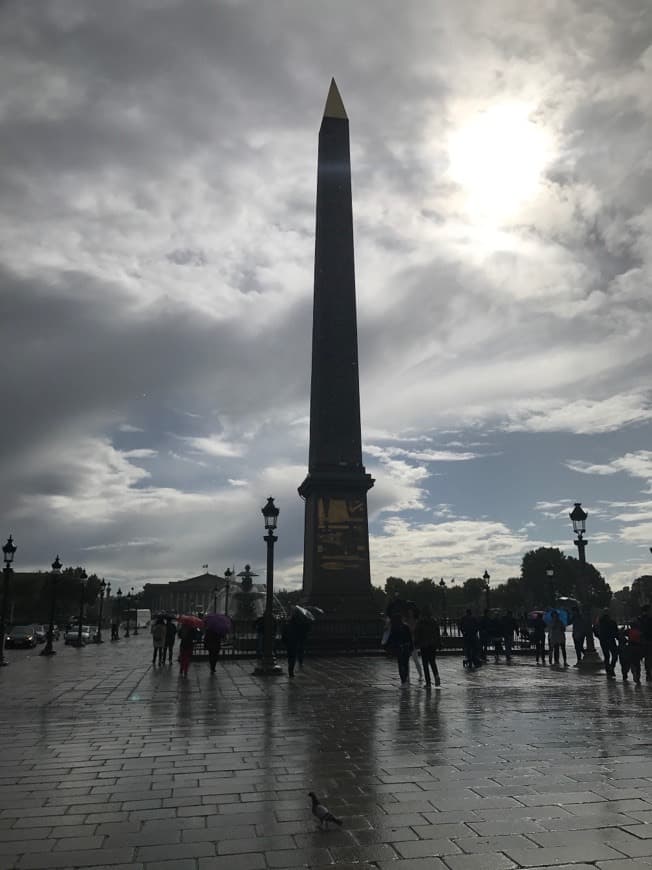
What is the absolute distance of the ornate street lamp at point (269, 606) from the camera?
60.3 ft

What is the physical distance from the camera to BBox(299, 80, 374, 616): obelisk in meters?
26.2

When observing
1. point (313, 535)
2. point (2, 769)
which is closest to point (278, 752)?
point (2, 769)

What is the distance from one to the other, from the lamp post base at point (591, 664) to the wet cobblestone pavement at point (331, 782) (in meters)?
6.15

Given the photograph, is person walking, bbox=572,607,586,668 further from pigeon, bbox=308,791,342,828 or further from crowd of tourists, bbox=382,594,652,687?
pigeon, bbox=308,791,342,828

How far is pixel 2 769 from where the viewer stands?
284 inches

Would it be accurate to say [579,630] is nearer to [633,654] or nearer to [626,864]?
[633,654]

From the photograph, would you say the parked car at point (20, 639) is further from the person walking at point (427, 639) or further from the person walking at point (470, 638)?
the person walking at point (427, 639)

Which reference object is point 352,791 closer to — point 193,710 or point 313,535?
point 193,710

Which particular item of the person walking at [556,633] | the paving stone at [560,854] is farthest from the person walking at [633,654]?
the paving stone at [560,854]

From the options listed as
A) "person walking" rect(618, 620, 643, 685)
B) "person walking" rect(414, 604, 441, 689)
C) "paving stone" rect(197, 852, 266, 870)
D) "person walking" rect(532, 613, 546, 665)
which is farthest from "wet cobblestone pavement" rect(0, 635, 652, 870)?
"person walking" rect(532, 613, 546, 665)

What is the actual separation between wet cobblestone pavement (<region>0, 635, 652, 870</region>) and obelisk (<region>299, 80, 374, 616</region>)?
13.1 meters

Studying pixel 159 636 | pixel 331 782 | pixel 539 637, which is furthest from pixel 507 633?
pixel 331 782

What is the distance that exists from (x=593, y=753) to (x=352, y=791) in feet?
9.61

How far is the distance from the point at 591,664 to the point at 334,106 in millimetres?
25396
